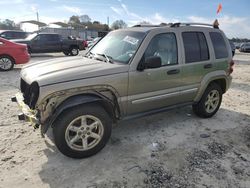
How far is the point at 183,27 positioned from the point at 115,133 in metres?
2.43

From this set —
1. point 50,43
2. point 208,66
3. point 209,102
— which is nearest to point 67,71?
point 208,66

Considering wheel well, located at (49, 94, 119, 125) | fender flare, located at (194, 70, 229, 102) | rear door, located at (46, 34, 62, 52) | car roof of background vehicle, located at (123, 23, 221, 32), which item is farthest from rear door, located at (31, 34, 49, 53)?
wheel well, located at (49, 94, 119, 125)

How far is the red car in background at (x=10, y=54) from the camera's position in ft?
31.6

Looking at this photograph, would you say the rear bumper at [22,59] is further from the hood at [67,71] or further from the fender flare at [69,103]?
the fender flare at [69,103]

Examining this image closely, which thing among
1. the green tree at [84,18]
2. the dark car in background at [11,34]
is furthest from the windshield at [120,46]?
the green tree at [84,18]

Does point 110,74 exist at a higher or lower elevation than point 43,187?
higher

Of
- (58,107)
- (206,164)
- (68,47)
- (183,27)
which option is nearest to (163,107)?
(206,164)

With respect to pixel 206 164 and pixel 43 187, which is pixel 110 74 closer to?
pixel 43 187

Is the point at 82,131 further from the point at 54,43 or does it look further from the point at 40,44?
the point at 54,43

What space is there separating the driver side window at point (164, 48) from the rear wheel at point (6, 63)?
811 centimetres

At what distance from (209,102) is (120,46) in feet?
8.10

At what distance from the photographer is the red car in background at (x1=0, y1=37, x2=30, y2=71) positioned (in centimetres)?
963

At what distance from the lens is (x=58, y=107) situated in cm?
314

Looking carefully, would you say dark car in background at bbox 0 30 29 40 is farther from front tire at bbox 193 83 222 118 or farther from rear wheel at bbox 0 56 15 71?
front tire at bbox 193 83 222 118
